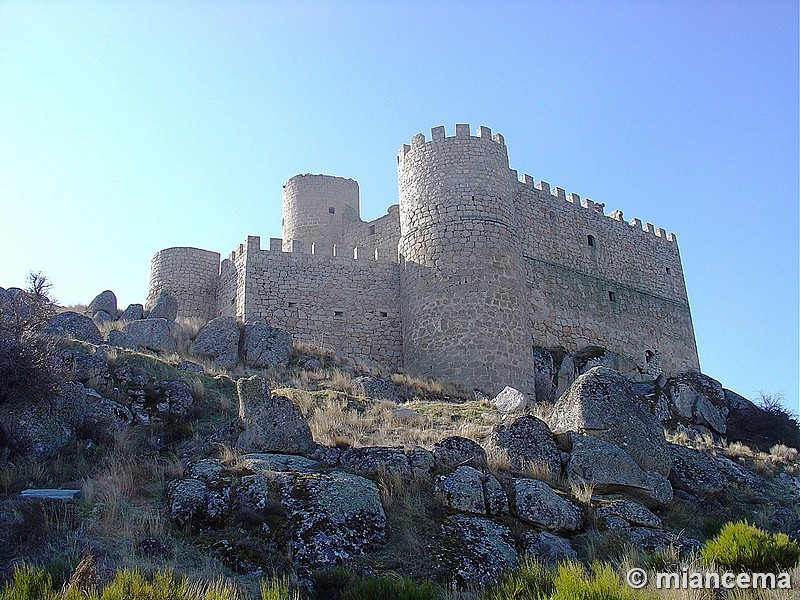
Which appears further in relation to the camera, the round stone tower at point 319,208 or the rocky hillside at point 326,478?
the round stone tower at point 319,208

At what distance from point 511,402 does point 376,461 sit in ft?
19.5

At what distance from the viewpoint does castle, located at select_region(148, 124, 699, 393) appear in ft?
62.8

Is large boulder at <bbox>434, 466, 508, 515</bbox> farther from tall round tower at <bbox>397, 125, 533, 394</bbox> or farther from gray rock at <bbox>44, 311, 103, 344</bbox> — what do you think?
gray rock at <bbox>44, 311, 103, 344</bbox>

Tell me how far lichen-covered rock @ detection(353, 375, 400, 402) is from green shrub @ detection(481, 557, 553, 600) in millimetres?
8587

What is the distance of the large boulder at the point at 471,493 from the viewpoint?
8.43 meters

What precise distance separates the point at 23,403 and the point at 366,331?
38.2 ft

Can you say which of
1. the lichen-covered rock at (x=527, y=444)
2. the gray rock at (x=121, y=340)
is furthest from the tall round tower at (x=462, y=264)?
the lichen-covered rock at (x=527, y=444)

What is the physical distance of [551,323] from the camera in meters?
22.4

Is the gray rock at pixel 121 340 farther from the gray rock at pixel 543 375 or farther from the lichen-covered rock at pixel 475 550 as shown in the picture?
the lichen-covered rock at pixel 475 550

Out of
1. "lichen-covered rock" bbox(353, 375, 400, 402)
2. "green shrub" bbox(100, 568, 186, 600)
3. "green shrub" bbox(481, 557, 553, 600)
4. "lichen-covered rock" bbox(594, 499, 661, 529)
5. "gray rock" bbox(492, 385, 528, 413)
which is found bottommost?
"green shrub" bbox(481, 557, 553, 600)

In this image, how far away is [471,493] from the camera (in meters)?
8.58

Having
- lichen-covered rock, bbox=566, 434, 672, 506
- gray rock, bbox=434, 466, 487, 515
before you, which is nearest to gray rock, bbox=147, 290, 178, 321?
gray rock, bbox=434, 466, 487, 515

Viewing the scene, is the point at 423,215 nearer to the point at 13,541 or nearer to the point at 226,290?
the point at 226,290

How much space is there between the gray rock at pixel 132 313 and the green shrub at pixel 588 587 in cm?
1587
